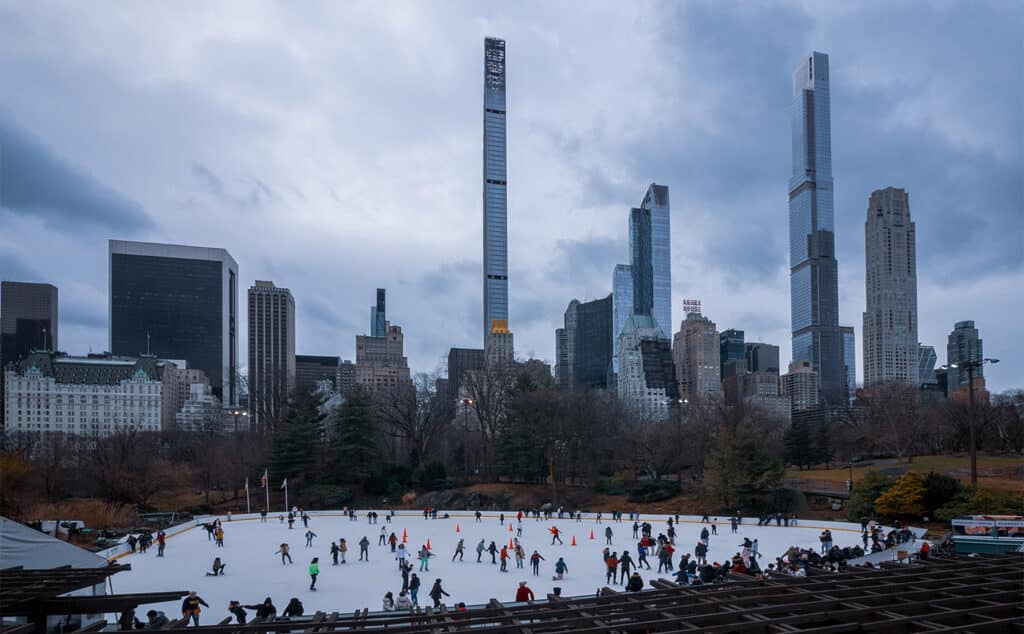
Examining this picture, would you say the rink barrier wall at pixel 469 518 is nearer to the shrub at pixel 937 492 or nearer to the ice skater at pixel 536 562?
the shrub at pixel 937 492

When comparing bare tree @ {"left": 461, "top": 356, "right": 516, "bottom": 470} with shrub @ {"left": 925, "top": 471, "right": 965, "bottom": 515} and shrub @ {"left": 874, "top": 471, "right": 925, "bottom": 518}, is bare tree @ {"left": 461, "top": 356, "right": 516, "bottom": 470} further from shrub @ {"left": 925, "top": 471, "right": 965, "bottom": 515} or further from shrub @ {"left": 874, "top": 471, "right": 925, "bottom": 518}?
shrub @ {"left": 925, "top": 471, "right": 965, "bottom": 515}

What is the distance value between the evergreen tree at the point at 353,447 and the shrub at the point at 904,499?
34121 millimetres

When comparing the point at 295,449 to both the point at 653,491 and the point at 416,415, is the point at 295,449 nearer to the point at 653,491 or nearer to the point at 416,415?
the point at 416,415

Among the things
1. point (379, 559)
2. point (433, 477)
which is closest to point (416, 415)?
point (433, 477)

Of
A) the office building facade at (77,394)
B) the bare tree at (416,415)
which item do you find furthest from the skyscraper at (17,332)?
the bare tree at (416,415)

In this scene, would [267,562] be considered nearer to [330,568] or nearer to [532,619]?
[330,568]

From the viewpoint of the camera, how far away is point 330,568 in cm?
2302

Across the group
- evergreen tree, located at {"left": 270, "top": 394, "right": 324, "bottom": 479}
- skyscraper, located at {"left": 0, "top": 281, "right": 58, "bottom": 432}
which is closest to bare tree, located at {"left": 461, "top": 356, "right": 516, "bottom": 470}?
evergreen tree, located at {"left": 270, "top": 394, "right": 324, "bottom": 479}

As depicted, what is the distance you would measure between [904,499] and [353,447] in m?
35.8

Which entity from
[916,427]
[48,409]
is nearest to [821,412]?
[916,427]

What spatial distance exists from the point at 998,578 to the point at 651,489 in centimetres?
3703

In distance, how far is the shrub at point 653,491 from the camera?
149 feet

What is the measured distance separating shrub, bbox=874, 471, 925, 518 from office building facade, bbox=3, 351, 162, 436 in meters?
130

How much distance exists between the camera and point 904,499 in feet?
104
